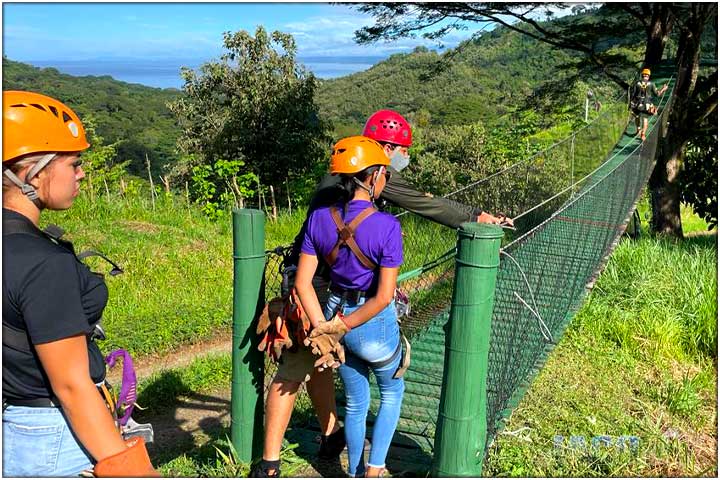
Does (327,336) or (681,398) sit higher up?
(327,336)

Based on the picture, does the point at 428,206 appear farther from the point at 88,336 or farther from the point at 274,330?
the point at 88,336

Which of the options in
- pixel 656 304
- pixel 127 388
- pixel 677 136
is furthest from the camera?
pixel 677 136

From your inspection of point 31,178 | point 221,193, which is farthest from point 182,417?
point 221,193

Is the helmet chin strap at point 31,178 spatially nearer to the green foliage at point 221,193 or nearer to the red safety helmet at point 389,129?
the red safety helmet at point 389,129

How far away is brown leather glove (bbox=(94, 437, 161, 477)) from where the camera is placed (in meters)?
1.45

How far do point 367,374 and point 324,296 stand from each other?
31cm

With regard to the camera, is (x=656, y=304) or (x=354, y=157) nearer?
(x=354, y=157)

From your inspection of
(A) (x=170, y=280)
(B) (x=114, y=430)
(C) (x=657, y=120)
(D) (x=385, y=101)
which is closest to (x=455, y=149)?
(C) (x=657, y=120)

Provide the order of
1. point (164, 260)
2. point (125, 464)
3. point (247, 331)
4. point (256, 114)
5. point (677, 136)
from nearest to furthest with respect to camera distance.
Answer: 1. point (125, 464)
2. point (247, 331)
3. point (164, 260)
4. point (677, 136)
5. point (256, 114)

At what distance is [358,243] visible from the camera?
7.11ft

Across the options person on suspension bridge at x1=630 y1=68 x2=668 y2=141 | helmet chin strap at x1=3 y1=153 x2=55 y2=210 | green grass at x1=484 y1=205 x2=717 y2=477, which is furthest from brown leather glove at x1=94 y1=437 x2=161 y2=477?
person on suspension bridge at x1=630 y1=68 x2=668 y2=141

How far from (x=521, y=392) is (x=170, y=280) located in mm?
4081

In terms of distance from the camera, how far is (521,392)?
10.2 feet

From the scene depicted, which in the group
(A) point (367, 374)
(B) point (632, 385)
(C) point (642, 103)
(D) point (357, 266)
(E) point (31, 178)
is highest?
(C) point (642, 103)
